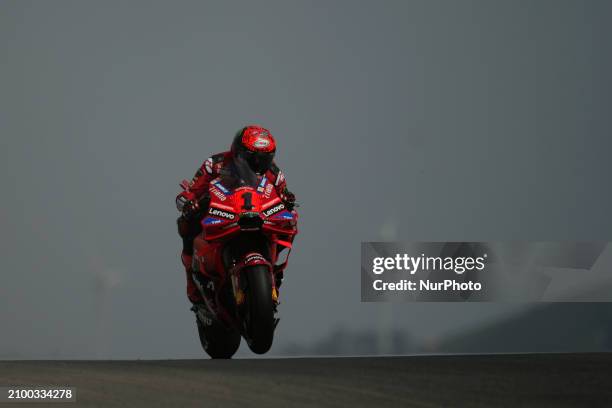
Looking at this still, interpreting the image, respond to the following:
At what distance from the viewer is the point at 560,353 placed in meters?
16.3

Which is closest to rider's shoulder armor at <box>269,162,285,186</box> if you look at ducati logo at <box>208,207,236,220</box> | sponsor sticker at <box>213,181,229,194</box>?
sponsor sticker at <box>213,181,229,194</box>

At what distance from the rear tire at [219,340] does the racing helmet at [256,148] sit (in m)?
2.35

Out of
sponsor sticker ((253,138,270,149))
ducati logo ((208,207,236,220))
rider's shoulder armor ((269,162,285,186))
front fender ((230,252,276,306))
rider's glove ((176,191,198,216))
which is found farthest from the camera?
rider's shoulder armor ((269,162,285,186))

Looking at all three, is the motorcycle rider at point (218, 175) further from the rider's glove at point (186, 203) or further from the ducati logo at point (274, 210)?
the ducati logo at point (274, 210)

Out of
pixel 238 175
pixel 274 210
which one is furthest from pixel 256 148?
pixel 274 210

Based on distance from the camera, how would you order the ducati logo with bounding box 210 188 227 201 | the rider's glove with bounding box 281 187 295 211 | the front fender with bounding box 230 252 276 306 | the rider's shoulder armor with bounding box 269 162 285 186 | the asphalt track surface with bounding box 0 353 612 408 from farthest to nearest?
the rider's shoulder armor with bounding box 269 162 285 186, the rider's glove with bounding box 281 187 295 211, the ducati logo with bounding box 210 188 227 201, the front fender with bounding box 230 252 276 306, the asphalt track surface with bounding box 0 353 612 408

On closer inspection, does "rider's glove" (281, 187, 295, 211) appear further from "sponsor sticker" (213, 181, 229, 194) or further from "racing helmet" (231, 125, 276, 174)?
"sponsor sticker" (213, 181, 229, 194)

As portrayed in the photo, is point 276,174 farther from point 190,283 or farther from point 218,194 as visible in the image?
point 190,283

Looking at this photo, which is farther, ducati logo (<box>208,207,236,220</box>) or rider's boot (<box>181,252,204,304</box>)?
rider's boot (<box>181,252,204,304</box>)

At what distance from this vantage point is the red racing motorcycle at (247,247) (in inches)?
499

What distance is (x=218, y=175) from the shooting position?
14211mm

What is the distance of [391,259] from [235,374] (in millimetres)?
9208

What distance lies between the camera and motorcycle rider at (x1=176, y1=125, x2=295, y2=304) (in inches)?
539

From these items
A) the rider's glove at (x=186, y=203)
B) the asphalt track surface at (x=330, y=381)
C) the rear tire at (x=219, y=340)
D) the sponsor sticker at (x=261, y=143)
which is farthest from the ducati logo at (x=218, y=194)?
the rear tire at (x=219, y=340)
